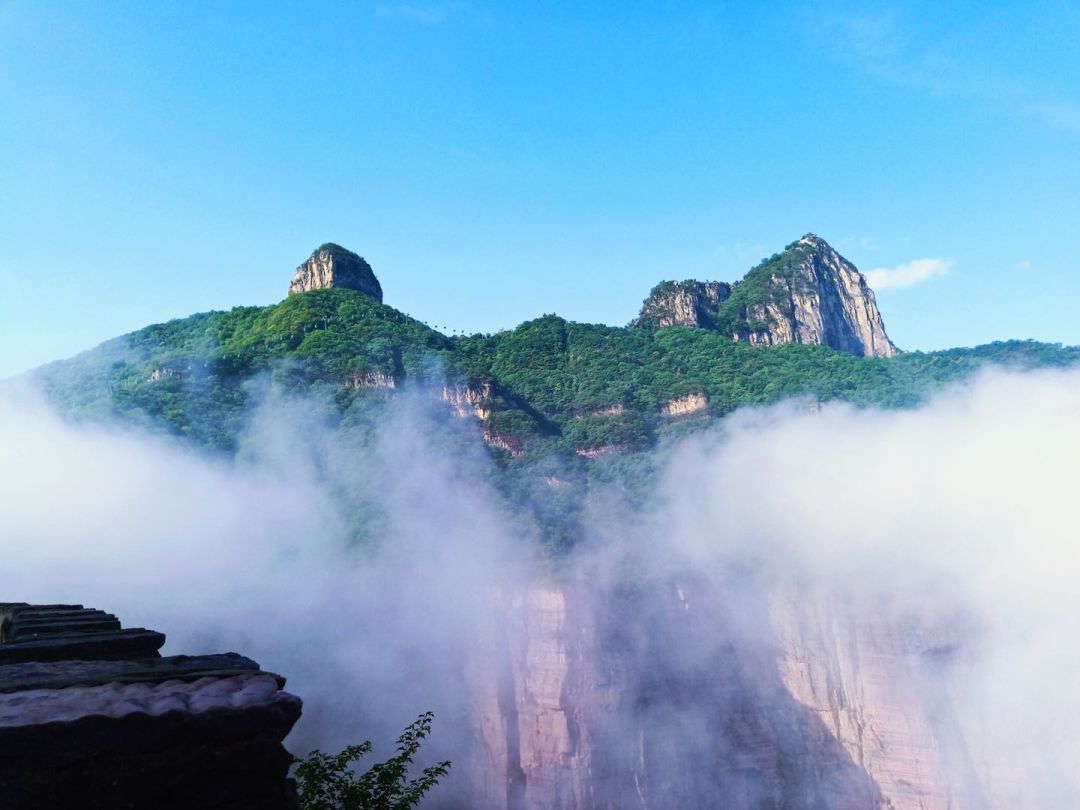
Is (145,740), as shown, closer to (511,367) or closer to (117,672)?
(117,672)

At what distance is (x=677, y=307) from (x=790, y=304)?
53.0ft

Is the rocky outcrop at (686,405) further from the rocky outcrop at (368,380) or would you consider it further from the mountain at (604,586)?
the rocky outcrop at (368,380)

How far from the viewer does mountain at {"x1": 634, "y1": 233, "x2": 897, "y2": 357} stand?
9275 centimetres

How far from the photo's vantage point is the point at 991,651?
143 feet

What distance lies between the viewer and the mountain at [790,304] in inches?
3652

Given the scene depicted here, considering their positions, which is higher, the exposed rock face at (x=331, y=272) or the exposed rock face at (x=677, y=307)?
the exposed rock face at (x=331, y=272)

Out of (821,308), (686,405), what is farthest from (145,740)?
(821,308)

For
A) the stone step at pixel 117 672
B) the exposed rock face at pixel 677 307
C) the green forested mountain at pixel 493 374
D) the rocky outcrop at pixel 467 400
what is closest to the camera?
the stone step at pixel 117 672

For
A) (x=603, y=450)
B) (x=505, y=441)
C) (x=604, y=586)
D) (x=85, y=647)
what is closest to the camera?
(x=85, y=647)

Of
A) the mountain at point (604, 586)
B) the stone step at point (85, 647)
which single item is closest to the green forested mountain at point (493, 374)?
the mountain at point (604, 586)

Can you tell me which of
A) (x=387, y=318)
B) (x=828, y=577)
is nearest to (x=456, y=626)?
(x=828, y=577)

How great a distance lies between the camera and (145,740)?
1.98 meters

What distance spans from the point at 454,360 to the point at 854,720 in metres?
43.8

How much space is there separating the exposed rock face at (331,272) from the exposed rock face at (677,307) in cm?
3421
